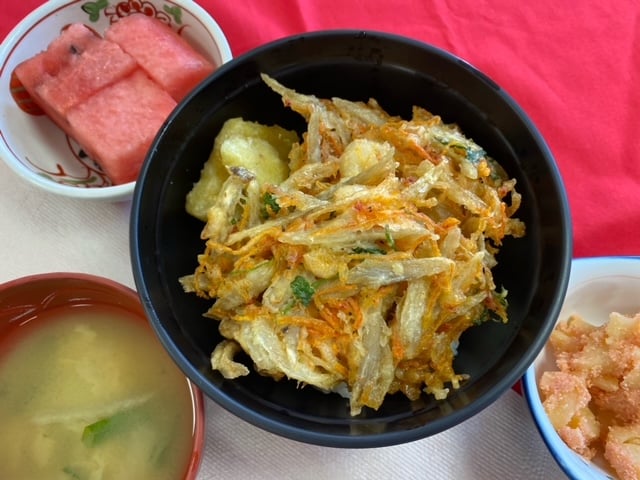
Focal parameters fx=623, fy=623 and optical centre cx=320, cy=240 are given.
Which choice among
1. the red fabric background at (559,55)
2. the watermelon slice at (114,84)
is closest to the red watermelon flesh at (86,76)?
the watermelon slice at (114,84)

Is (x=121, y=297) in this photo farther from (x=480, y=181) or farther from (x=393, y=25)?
(x=393, y=25)

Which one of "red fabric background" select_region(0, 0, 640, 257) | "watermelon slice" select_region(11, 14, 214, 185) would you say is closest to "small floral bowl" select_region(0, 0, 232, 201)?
"watermelon slice" select_region(11, 14, 214, 185)

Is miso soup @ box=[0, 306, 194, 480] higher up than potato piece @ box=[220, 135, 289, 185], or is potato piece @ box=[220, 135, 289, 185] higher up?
potato piece @ box=[220, 135, 289, 185]

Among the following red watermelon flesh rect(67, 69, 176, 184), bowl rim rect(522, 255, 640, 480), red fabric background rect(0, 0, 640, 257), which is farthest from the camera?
red fabric background rect(0, 0, 640, 257)

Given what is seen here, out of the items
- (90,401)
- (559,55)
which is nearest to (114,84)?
(90,401)

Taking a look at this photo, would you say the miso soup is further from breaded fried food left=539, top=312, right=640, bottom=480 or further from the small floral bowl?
breaded fried food left=539, top=312, right=640, bottom=480

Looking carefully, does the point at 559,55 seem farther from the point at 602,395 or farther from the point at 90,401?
the point at 90,401

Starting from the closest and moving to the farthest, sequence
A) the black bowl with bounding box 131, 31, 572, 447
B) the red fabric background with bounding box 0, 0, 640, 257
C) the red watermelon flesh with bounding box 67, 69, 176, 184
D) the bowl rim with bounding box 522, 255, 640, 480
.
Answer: the black bowl with bounding box 131, 31, 572, 447 < the bowl rim with bounding box 522, 255, 640, 480 < the red watermelon flesh with bounding box 67, 69, 176, 184 < the red fabric background with bounding box 0, 0, 640, 257
